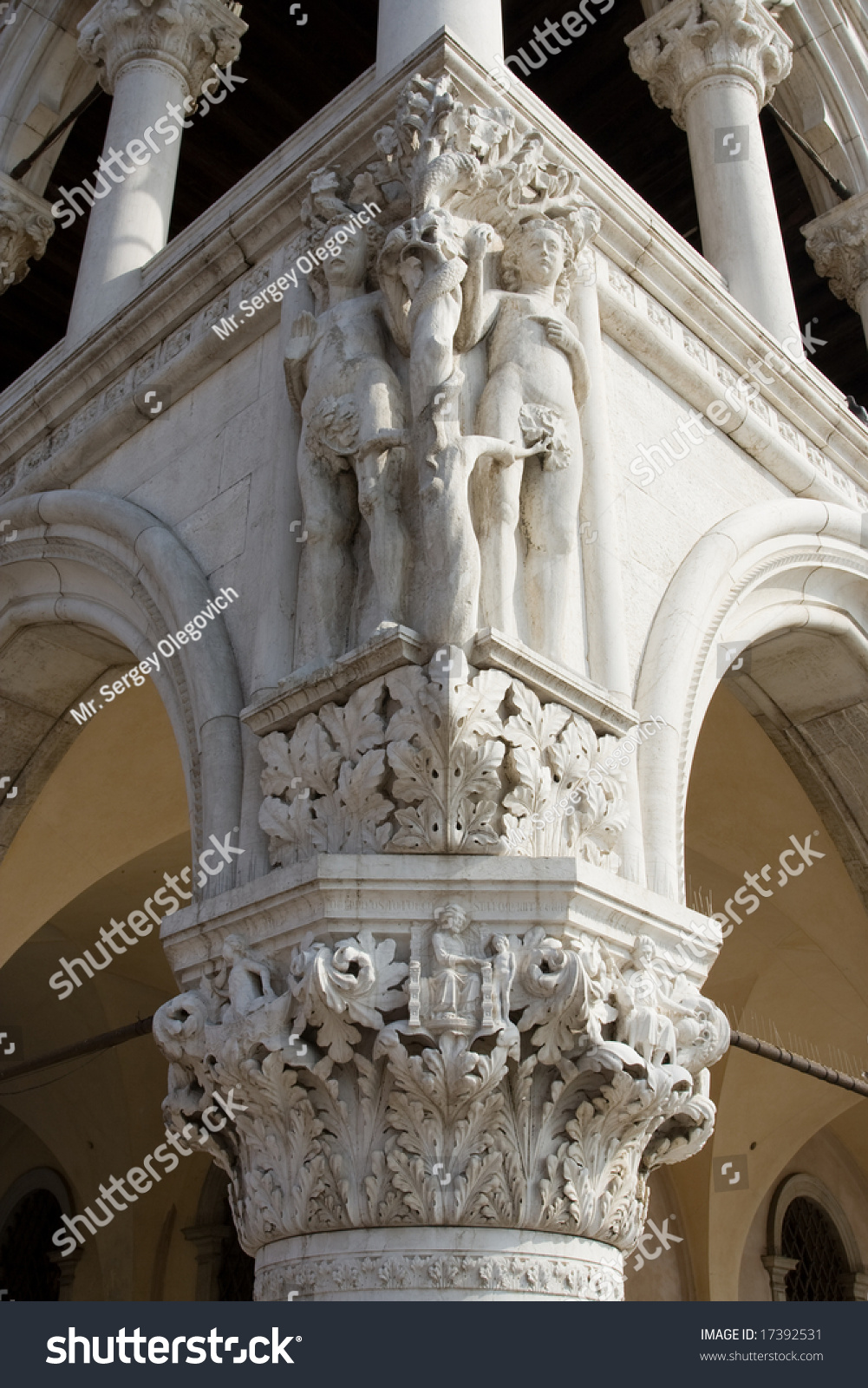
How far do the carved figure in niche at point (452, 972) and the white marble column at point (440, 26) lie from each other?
2.73m

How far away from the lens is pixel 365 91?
13.7ft

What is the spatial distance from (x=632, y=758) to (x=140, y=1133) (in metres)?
7.93

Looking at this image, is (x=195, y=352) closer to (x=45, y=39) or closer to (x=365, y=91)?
(x=365, y=91)

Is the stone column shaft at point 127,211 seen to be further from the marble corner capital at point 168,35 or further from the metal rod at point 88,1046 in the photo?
the metal rod at point 88,1046

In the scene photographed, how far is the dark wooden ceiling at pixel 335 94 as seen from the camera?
889 centimetres

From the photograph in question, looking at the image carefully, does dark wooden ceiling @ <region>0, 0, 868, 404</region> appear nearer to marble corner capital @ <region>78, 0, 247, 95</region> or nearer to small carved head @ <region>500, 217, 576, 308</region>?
marble corner capital @ <region>78, 0, 247, 95</region>

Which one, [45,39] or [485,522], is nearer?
[485,522]

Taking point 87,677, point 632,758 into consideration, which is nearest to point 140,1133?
point 87,677

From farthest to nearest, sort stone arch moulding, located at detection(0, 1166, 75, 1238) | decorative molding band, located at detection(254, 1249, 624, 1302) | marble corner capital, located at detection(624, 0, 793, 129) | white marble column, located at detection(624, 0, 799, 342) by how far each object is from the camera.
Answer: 1. stone arch moulding, located at detection(0, 1166, 75, 1238)
2. marble corner capital, located at detection(624, 0, 793, 129)
3. white marble column, located at detection(624, 0, 799, 342)
4. decorative molding band, located at detection(254, 1249, 624, 1302)

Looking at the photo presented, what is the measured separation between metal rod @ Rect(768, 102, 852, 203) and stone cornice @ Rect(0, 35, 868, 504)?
8.13 feet

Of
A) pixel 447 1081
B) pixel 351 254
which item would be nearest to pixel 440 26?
pixel 351 254

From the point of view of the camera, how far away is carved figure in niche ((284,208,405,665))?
322cm

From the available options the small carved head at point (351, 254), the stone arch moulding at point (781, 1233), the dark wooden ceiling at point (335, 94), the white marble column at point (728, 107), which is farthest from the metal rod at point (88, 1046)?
the dark wooden ceiling at point (335, 94)

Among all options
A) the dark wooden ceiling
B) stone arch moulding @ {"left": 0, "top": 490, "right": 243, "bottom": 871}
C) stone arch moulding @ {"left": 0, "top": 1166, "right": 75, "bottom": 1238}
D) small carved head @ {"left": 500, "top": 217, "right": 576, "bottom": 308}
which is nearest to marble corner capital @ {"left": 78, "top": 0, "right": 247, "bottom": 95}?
stone arch moulding @ {"left": 0, "top": 490, "right": 243, "bottom": 871}
